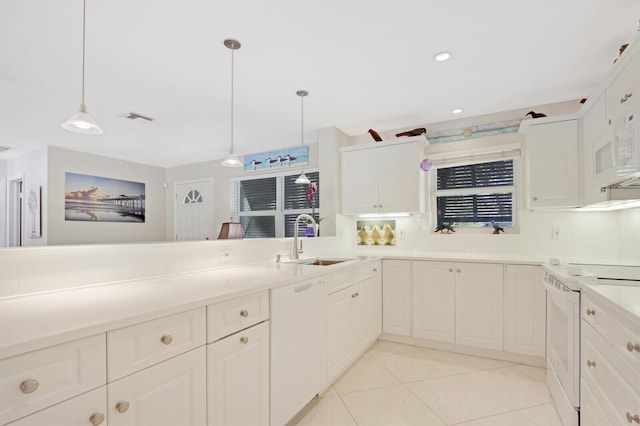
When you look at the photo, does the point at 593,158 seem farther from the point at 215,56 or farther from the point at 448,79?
the point at 215,56

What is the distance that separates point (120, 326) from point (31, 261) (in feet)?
2.35

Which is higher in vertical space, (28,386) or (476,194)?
(476,194)

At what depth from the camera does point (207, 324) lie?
1297 mm

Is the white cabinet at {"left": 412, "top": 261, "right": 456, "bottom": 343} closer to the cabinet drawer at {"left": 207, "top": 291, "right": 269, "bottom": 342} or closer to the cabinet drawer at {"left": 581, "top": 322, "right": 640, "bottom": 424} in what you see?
the cabinet drawer at {"left": 581, "top": 322, "right": 640, "bottom": 424}

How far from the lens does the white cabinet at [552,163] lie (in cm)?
261

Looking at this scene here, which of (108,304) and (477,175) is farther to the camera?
(477,175)

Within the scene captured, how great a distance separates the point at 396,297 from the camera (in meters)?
3.12

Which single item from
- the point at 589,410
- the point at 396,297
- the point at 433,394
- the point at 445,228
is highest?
the point at 445,228

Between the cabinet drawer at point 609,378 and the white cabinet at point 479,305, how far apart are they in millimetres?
1122

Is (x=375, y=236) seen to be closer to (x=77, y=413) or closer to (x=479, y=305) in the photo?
(x=479, y=305)

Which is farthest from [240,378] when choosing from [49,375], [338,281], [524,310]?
[524,310]

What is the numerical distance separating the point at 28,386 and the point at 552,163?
3517 mm

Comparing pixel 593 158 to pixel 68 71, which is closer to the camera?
pixel 593 158

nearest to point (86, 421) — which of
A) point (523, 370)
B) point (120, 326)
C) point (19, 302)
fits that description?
point (120, 326)
